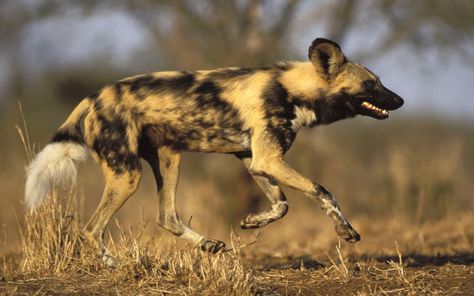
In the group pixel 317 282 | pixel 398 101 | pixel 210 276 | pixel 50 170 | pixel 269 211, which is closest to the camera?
pixel 210 276

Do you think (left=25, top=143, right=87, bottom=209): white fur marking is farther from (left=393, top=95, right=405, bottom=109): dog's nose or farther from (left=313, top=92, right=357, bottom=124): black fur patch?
(left=393, top=95, right=405, bottom=109): dog's nose

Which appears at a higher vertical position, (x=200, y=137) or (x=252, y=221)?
(x=200, y=137)

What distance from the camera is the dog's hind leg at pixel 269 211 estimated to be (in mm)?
4711

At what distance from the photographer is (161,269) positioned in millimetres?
4113

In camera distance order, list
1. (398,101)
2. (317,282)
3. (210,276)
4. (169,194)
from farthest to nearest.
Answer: (169,194) → (398,101) → (317,282) → (210,276)

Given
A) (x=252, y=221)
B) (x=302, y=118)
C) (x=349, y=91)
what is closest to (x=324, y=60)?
(x=349, y=91)

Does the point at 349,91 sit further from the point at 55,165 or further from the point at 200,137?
the point at 55,165

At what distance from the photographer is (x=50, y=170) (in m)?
4.62

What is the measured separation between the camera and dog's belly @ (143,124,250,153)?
488cm

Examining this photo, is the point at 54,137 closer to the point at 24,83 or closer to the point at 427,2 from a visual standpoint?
the point at 427,2

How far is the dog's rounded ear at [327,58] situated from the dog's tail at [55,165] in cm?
139

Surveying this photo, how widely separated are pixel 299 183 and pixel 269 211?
0.84 ft

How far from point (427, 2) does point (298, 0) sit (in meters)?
1.65

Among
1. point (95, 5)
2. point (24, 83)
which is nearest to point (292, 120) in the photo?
point (95, 5)
